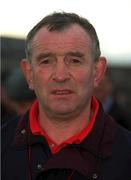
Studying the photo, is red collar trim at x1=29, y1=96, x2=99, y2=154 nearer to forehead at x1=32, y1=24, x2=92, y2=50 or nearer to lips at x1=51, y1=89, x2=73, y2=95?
lips at x1=51, y1=89, x2=73, y2=95

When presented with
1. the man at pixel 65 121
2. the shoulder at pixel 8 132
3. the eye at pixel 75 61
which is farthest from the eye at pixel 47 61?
the shoulder at pixel 8 132

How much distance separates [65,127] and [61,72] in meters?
0.41

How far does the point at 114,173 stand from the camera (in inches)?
154

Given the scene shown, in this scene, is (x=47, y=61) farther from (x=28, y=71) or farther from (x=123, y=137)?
(x=123, y=137)

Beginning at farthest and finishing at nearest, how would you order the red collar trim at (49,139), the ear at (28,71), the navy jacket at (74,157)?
the ear at (28,71) < the red collar trim at (49,139) < the navy jacket at (74,157)

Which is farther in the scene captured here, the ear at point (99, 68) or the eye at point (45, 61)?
the ear at point (99, 68)

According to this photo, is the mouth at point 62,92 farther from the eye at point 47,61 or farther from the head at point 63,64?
the eye at point 47,61

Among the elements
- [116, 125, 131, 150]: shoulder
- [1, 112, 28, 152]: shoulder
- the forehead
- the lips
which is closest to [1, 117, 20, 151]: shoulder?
[1, 112, 28, 152]: shoulder

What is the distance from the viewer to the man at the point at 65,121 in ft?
12.9

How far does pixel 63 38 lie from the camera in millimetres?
3982

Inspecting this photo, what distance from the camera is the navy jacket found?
3902 mm

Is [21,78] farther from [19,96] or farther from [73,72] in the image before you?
[73,72]

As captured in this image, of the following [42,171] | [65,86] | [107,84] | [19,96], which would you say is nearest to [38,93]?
[65,86]

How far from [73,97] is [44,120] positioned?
324 mm
